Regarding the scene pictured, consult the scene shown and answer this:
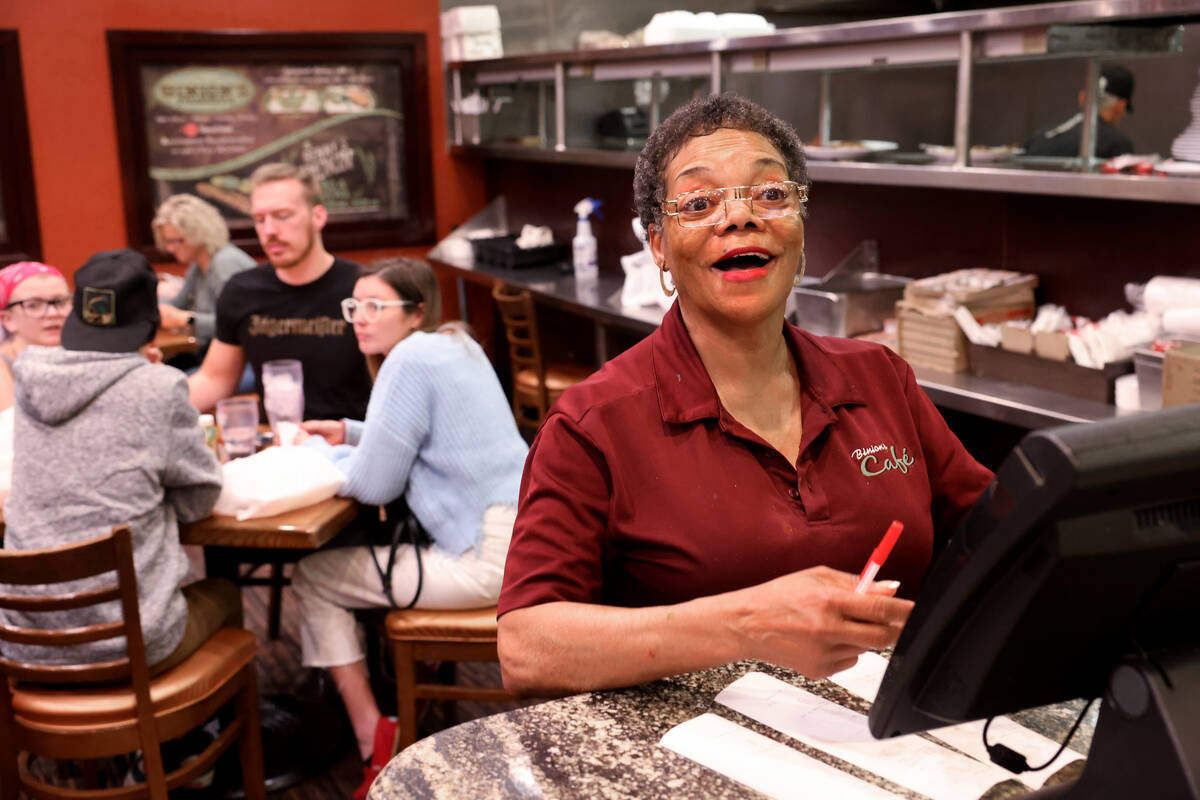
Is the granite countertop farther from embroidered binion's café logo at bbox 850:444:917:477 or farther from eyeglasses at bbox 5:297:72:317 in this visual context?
eyeglasses at bbox 5:297:72:317

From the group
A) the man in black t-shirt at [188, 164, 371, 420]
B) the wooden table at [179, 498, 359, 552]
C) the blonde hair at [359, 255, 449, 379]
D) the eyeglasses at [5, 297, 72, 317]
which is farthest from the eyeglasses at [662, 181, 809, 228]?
the man in black t-shirt at [188, 164, 371, 420]

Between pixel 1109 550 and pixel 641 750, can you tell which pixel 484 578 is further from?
pixel 1109 550

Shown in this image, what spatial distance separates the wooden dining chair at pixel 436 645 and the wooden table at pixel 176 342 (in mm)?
2389

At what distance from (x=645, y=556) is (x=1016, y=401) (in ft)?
5.93

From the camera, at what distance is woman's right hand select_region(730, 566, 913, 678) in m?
1.12

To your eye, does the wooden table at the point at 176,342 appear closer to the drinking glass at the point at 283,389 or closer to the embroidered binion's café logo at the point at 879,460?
the drinking glass at the point at 283,389

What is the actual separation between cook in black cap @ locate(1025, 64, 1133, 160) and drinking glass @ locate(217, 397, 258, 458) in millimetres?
2994

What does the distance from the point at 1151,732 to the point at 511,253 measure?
5204mm

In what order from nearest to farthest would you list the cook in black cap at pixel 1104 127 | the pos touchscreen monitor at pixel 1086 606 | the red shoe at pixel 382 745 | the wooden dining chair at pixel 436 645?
the pos touchscreen monitor at pixel 1086 606, the wooden dining chair at pixel 436 645, the red shoe at pixel 382 745, the cook in black cap at pixel 1104 127

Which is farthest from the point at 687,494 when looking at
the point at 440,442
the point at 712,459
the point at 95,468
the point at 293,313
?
the point at 293,313

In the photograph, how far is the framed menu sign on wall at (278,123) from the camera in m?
5.95

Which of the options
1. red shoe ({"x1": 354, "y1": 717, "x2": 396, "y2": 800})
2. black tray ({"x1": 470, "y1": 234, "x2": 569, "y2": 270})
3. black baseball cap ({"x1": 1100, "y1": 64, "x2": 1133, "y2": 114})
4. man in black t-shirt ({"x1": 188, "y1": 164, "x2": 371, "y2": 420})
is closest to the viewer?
red shoe ({"x1": 354, "y1": 717, "x2": 396, "y2": 800})

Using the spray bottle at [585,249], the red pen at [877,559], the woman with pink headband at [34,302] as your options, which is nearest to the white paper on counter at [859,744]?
the red pen at [877,559]

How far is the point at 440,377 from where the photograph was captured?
2730mm
